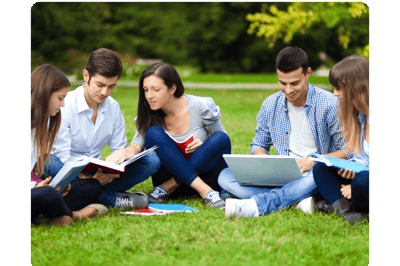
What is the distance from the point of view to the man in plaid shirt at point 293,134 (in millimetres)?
3490

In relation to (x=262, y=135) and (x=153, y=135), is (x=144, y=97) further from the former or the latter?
(x=262, y=135)

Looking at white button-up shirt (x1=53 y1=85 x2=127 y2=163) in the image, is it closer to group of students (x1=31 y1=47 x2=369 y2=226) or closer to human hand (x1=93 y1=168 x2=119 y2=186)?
group of students (x1=31 y1=47 x2=369 y2=226)

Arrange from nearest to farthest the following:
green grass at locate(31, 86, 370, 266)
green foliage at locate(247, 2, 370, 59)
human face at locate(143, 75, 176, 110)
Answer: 1. green grass at locate(31, 86, 370, 266)
2. human face at locate(143, 75, 176, 110)
3. green foliage at locate(247, 2, 370, 59)

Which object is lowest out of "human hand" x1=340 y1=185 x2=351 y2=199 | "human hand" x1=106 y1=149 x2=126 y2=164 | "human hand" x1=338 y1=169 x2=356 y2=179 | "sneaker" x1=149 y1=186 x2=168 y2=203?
"sneaker" x1=149 y1=186 x2=168 y2=203

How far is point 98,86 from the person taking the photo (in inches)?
142

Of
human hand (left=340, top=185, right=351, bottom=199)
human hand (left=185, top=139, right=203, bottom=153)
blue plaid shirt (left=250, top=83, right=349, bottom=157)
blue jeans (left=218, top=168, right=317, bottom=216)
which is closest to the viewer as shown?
human hand (left=340, top=185, right=351, bottom=199)

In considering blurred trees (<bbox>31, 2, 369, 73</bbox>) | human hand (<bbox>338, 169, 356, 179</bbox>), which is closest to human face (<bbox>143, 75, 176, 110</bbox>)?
human hand (<bbox>338, 169, 356, 179</bbox>)

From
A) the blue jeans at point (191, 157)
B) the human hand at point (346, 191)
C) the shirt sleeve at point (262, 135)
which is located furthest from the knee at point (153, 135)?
the human hand at point (346, 191)

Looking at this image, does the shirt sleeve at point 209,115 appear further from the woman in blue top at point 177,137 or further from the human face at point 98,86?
the human face at point 98,86

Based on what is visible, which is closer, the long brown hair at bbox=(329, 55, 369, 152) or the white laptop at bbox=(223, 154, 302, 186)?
the long brown hair at bbox=(329, 55, 369, 152)

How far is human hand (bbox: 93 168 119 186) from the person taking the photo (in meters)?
3.65

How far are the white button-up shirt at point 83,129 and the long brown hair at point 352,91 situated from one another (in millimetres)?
1839

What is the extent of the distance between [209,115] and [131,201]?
40.1 inches

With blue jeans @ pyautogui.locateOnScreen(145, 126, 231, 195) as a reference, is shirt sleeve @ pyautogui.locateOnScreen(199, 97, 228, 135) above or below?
above
